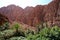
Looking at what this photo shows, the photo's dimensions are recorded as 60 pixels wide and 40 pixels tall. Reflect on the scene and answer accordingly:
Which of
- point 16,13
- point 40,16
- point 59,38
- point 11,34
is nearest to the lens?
point 59,38

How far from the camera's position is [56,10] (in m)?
30.4

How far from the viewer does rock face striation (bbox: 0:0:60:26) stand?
2980 cm

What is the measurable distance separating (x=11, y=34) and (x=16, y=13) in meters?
20.3

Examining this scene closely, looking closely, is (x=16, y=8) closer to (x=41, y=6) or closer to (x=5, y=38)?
(x=41, y=6)

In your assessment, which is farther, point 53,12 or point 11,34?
point 53,12

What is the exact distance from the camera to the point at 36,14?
34.8 m

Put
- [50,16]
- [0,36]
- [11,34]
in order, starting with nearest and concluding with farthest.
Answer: [0,36] < [11,34] < [50,16]

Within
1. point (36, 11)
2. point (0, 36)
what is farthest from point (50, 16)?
point (0, 36)

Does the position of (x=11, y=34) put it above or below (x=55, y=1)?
below

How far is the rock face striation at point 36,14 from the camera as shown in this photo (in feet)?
97.8

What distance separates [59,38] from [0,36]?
7492 mm

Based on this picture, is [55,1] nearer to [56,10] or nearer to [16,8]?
[56,10]

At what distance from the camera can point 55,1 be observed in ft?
103

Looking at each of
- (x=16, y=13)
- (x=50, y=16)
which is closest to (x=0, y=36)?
(x=50, y=16)
